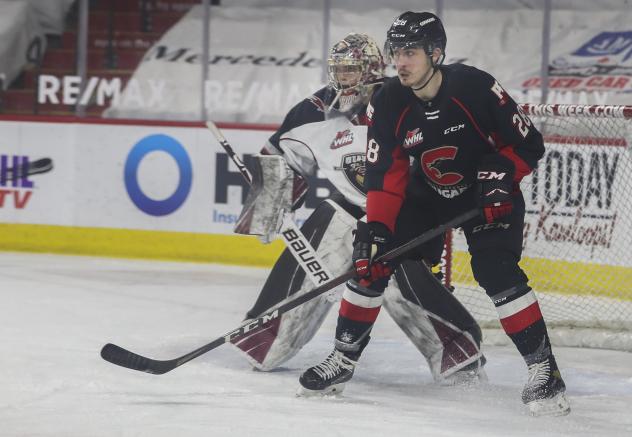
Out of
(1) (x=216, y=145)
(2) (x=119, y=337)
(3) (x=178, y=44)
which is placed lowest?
(2) (x=119, y=337)

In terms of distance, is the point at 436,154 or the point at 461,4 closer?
the point at 436,154

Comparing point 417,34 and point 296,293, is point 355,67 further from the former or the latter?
point 296,293

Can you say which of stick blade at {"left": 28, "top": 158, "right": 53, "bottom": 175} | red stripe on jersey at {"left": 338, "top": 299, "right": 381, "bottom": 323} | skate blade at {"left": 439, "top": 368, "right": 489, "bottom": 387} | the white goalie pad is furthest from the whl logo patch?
stick blade at {"left": 28, "top": 158, "right": 53, "bottom": 175}

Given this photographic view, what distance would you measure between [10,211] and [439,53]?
4.20 metres

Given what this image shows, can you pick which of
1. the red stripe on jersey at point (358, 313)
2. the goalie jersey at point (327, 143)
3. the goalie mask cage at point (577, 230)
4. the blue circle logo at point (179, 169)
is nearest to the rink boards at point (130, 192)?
the blue circle logo at point (179, 169)

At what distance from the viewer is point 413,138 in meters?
3.37

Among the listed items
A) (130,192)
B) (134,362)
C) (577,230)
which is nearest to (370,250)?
(134,362)

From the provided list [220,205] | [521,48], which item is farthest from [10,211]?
[521,48]

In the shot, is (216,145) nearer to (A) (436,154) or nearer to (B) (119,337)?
(B) (119,337)

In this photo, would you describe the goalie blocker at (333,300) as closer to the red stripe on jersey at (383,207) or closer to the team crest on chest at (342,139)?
the team crest on chest at (342,139)

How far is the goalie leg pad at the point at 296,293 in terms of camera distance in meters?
3.94

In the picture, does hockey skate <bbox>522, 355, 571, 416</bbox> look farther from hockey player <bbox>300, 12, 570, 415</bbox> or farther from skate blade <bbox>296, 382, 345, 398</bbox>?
skate blade <bbox>296, 382, 345, 398</bbox>

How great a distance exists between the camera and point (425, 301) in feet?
12.8

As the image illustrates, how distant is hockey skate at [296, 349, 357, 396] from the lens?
3.49 m
